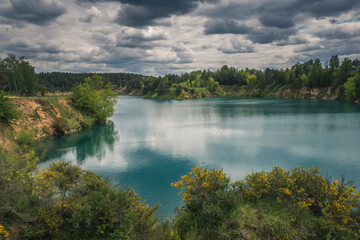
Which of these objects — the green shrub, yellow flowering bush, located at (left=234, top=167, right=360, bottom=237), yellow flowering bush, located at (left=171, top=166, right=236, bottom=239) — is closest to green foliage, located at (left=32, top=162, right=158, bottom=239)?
yellow flowering bush, located at (left=171, top=166, right=236, bottom=239)

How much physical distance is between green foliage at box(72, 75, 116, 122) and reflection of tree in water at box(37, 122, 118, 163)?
988cm

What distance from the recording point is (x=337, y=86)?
355ft

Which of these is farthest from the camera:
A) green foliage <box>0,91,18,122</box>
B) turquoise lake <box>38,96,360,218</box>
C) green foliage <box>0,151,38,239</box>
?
green foliage <box>0,91,18,122</box>

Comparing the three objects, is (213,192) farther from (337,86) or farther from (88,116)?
(337,86)

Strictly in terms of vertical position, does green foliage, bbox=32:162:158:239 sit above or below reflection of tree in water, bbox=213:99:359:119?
above

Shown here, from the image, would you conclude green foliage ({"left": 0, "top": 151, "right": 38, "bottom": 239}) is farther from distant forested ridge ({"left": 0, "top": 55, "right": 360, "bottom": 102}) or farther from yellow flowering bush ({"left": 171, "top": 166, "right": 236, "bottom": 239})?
distant forested ridge ({"left": 0, "top": 55, "right": 360, "bottom": 102})

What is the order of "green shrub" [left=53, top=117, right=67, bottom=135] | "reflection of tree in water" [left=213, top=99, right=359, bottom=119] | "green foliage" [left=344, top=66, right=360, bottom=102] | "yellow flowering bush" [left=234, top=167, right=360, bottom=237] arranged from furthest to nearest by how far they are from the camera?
"green foliage" [left=344, top=66, right=360, bottom=102], "reflection of tree in water" [left=213, top=99, right=359, bottom=119], "green shrub" [left=53, top=117, right=67, bottom=135], "yellow flowering bush" [left=234, top=167, right=360, bottom=237]

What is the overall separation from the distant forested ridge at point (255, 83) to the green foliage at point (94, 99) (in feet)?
42.5

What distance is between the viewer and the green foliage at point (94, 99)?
5694cm

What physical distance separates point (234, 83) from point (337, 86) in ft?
260

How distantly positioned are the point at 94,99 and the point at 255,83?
427ft

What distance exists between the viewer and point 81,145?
126 ft

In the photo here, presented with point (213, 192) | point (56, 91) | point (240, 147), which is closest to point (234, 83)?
point (56, 91)

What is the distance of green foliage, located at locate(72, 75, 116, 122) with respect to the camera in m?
56.9
